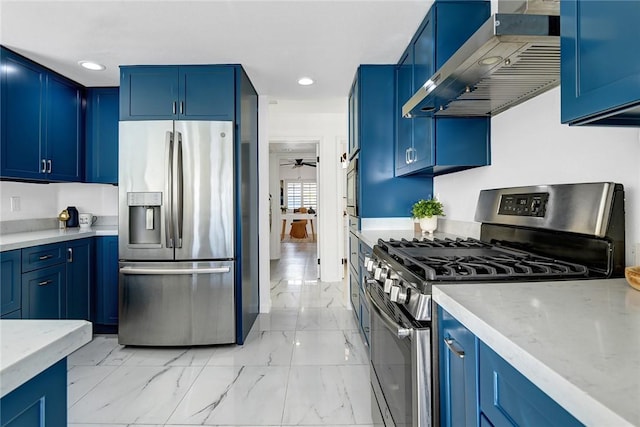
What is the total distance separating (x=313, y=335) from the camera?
3.10 m

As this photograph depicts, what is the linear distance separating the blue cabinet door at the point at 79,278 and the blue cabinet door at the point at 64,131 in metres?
0.67

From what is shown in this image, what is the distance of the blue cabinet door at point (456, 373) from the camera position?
2.90 feet

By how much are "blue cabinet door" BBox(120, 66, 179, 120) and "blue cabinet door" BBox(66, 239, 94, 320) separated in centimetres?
120

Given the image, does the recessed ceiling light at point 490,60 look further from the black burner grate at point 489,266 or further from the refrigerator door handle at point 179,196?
the refrigerator door handle at point 179,196

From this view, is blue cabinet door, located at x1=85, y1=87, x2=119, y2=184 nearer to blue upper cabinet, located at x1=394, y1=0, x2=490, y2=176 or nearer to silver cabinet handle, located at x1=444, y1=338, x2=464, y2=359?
blue upper cabinet, located at x1=394, y1=0, x2=490, y2=176

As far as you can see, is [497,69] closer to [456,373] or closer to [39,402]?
[456,373]

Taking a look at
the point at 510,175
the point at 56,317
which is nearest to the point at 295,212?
the point at 56,317

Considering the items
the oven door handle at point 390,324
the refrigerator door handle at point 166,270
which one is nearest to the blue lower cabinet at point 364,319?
the oven door handle at point 390,324

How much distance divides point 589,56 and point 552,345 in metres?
0.73

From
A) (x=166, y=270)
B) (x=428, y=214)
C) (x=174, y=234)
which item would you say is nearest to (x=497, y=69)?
(x=428, y=214)

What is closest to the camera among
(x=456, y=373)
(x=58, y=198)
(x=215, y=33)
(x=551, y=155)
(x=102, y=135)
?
(x=456, y=373)

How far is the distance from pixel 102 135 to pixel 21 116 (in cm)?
68

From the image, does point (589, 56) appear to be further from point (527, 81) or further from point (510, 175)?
point (510, 175)

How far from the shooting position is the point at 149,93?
288 centimetres
